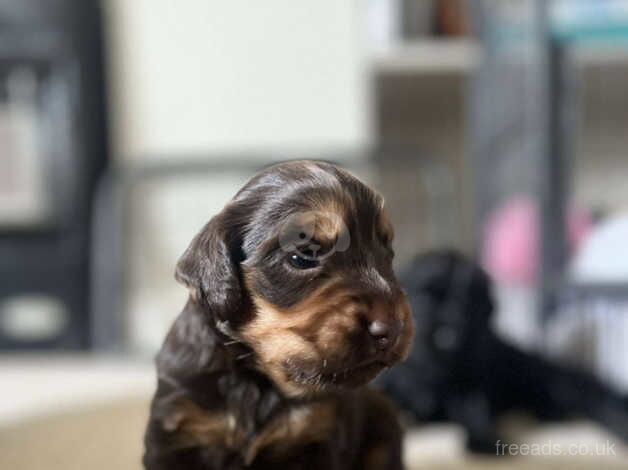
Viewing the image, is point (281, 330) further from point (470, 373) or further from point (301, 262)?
point (470, 373)

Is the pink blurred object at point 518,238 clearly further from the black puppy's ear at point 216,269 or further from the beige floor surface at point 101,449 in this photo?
the black puppy's ear at point 216,269

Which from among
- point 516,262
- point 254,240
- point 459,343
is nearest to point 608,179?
point 516,262

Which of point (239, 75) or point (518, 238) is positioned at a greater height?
point (239, 75)

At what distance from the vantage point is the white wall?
1.72 metres

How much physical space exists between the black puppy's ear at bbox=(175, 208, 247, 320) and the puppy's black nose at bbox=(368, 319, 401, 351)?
0.26ft

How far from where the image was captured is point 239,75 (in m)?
1.74

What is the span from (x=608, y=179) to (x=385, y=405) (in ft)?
4.21

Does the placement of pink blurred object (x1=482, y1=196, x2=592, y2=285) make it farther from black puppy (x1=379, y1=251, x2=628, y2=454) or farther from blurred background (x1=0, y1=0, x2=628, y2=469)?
black puppy (x1=379, y1=251, x2=628, y2=454)

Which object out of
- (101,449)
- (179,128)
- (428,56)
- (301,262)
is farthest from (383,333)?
(179,128)

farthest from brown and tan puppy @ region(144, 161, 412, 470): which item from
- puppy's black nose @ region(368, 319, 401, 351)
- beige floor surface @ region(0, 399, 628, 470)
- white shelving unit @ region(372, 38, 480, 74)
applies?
white shelving unit @ region(372, 38, 480, 74)

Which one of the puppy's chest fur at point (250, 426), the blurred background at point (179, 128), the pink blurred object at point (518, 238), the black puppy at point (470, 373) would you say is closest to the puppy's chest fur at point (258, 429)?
the puppy's chest fur at point (250, 426)

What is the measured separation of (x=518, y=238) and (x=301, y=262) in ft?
3.34

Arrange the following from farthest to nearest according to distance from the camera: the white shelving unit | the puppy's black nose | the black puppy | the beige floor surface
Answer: the white shelving unit, the black puppy, the beige floor surface, the puppy's black nose

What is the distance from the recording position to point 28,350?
5.69ft
